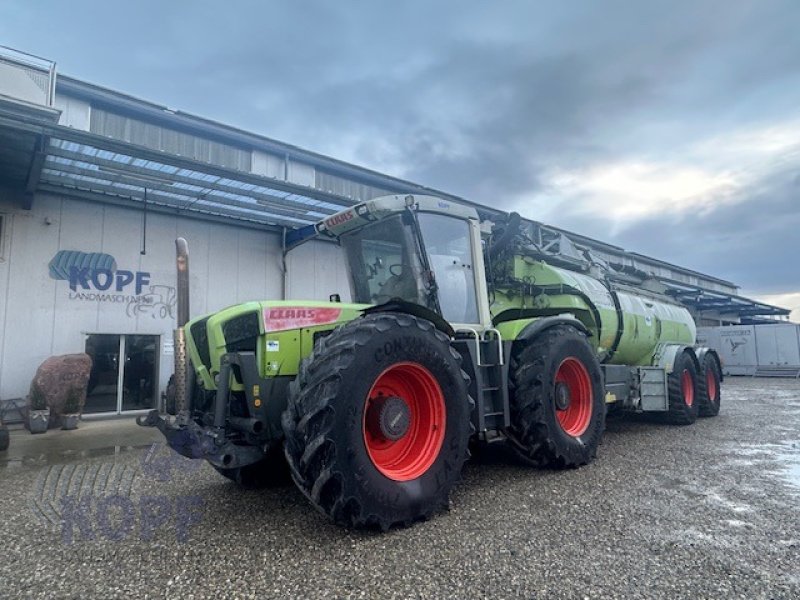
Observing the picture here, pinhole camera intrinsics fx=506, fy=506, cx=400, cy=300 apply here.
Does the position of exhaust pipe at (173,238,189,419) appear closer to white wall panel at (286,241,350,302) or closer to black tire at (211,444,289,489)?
black tire at (211,444,289,489)

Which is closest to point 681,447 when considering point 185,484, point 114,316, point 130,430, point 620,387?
point 620,387

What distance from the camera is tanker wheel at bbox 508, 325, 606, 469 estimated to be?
521 cm

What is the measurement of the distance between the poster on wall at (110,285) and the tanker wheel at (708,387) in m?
11.7

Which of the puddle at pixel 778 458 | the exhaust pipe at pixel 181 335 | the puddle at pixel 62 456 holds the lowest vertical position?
the puddle at pixel 62 456

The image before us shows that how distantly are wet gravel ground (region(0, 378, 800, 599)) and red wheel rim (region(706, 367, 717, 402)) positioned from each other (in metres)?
4.62

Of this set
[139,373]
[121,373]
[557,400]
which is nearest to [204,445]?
[557,400]

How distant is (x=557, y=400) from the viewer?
5621 millimetres

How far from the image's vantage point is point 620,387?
7633 millimetres

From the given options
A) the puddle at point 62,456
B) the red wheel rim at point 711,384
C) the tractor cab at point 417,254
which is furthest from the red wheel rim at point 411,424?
the red wheel rim at point 711,384

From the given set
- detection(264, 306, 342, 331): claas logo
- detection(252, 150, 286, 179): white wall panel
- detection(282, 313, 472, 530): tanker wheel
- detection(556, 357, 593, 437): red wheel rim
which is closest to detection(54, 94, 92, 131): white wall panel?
detection(252, 150, 286, 179): white wall panel

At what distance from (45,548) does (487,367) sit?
3877mm

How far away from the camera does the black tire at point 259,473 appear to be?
190 inches

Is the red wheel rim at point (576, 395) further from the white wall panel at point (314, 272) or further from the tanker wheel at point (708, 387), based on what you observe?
the white wall panel at point (314, 272)

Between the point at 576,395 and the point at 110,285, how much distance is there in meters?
10.1
